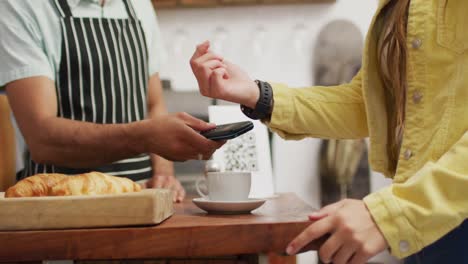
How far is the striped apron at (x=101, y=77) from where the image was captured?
1.66 metres

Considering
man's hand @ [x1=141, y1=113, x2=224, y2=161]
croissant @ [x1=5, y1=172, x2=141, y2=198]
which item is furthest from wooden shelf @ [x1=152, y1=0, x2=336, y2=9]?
croissant @ [x1=5, y1=172, x2=141, y2=198]

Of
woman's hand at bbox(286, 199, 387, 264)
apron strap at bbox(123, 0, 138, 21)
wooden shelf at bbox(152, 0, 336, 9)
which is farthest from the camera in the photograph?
wooden shelf at bbox(152, 0, 336, 9)

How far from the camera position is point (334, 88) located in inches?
48.5

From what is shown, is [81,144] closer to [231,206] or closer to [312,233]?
[231,206]

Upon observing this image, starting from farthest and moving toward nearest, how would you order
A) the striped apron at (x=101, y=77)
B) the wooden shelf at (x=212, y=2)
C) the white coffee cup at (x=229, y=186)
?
the wooden shelf at (x=212, y=2)
the striped apron at (x=101, y=77)
the white coffee cup at (x=229, y=186)

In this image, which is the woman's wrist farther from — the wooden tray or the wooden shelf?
the wooden shelf

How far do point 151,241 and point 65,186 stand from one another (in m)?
0.20

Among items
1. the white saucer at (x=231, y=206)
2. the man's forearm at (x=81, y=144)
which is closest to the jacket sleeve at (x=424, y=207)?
the white saucer at (x=231, y=206)

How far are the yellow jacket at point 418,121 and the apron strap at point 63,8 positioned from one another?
32.5 inches

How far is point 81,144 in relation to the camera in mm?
1497

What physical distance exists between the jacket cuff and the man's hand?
1.61ft

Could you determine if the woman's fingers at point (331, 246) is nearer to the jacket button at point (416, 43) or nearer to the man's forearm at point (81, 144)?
the jacket button at point (416, 43)

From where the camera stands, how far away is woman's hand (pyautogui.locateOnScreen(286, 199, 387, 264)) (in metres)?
0.77

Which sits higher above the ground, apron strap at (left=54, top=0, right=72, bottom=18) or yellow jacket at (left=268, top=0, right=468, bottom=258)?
apron strap at (left=54, top=0, right=72, bottom=18)
